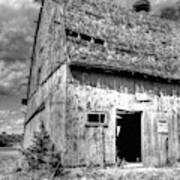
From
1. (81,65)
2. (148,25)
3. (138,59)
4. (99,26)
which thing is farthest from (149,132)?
(148,25)

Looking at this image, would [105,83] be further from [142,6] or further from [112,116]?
[142,6]

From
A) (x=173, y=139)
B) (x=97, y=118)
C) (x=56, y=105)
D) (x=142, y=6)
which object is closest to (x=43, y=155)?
(x=56, y=105)

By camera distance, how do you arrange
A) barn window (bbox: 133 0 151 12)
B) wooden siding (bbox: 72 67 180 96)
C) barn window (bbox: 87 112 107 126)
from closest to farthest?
barn window (bbox: 87 112 107 126), wooden siding (bbox: 72 67 180 96), barn window (bbox: 133 0 151 12)

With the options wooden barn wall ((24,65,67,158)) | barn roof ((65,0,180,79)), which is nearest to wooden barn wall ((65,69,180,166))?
wooden barn wall ((24,65,67,158))

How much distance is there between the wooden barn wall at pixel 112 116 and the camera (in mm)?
10125

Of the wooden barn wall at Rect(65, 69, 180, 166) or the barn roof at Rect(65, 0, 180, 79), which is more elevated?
the barn roof at Rect(65, 0, 180, 79)

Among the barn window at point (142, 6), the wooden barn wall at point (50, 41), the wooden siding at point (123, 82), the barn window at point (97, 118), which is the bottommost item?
the barn window at point (97, 118)

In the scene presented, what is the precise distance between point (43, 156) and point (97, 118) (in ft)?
8.55

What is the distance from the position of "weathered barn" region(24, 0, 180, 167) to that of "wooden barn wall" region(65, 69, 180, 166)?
0.12 feet

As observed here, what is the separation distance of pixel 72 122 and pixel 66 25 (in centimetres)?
404

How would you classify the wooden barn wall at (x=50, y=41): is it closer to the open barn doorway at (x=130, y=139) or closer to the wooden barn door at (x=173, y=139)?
the open barn doorway at (x=130, y=139)

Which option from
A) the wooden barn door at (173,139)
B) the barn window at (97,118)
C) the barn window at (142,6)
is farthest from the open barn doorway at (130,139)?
the barn window at (142,6)

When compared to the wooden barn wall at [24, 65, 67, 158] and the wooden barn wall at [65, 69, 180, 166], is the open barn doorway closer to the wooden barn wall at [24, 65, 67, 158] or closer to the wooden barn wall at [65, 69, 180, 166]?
the wooden barn wall at [65, 69, 180, 166]

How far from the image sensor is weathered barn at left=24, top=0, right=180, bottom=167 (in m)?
10.4
